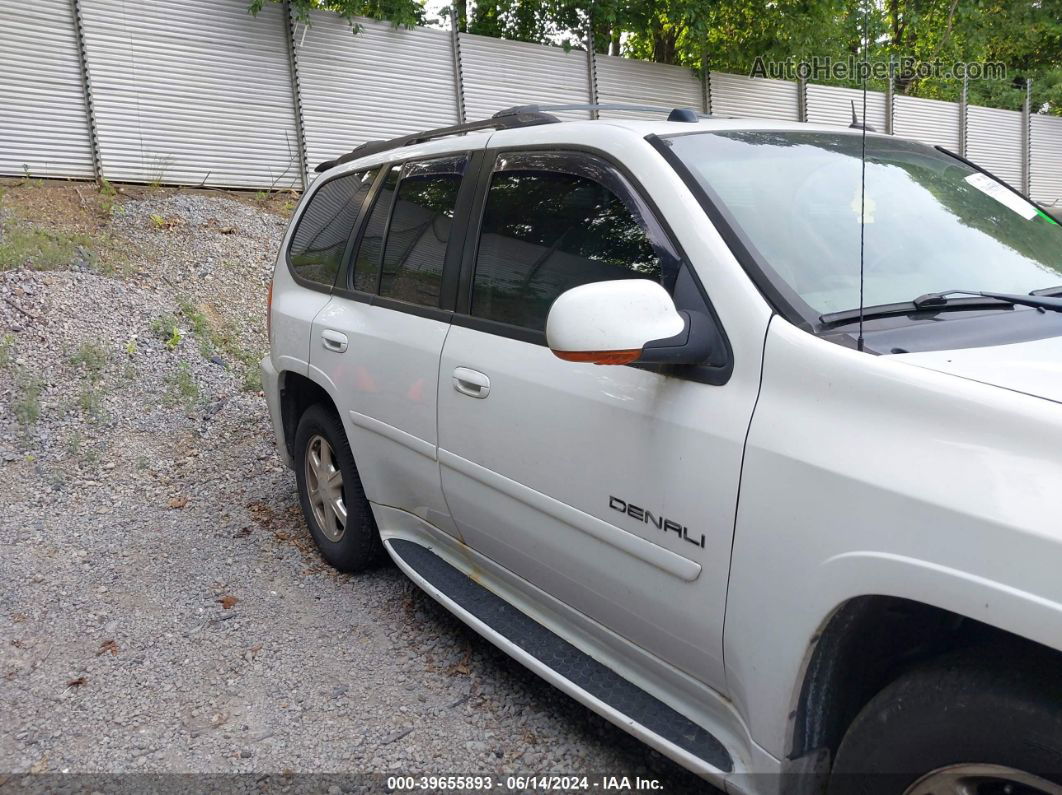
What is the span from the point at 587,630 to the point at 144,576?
252cm

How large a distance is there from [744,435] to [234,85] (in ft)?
35.1

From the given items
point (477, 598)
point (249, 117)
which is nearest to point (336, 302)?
point (477, 598)

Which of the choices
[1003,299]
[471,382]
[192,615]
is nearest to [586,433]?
[471,382]

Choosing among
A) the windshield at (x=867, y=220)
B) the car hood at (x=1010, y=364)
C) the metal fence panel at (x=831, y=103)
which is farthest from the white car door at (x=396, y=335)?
the metal fence panel at (x=831, y=103)

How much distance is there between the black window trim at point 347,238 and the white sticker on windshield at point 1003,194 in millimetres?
2369

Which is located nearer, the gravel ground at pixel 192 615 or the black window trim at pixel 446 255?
the gravel ground at pixel 192 615

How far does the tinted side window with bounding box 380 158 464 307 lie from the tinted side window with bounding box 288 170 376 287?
419 mm

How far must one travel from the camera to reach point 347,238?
4.12 metres

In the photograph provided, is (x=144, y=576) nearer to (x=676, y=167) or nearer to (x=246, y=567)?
(x=246, y=567)

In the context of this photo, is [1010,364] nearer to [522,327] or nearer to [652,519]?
[652,519]

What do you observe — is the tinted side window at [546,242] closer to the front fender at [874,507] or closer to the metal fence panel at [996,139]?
the front fender at [874,507]

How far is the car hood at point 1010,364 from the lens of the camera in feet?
5.86

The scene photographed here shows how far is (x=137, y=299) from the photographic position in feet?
27.0

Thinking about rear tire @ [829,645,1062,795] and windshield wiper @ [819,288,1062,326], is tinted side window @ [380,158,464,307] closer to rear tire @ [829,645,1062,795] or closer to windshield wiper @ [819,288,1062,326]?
windshield wiper @ [819,288,1062,326]
